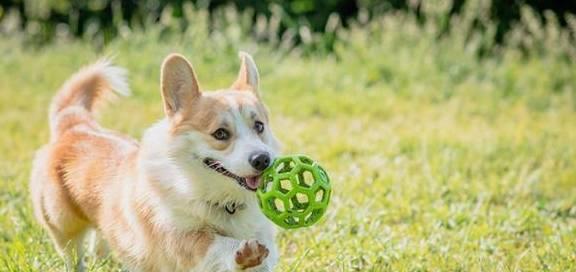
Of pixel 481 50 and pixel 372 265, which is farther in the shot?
pixel 481 50

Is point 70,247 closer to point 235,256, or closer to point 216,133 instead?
point 216,133

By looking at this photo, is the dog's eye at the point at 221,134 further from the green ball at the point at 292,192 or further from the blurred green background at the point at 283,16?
the blurred green background at the point at 283,16

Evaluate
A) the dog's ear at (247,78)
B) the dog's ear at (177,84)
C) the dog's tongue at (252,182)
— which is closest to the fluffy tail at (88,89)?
the dog's ear at (247,78)

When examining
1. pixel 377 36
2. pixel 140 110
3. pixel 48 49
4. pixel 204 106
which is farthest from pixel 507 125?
pixel 48 49

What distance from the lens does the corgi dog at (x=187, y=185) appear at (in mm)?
3709

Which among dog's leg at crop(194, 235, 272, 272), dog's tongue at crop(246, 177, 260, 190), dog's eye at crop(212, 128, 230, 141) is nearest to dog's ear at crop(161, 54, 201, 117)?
dog's eye at crop(212, 128, 230, 141)

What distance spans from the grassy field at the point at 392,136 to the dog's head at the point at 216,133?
0.62m

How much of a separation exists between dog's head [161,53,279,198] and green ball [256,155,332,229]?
0.05 m

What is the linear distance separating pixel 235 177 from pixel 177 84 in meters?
0.51

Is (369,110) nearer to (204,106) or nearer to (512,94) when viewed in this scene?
(512,94)

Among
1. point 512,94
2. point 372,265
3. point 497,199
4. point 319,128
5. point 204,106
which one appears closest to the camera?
point 204,106

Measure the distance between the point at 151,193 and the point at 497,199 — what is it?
2.44 meters

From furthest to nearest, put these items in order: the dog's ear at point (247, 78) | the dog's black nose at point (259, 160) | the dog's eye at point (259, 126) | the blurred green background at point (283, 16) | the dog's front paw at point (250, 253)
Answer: the blurred green background at point (283, 16) < the dog's ear at point (247, 78) < the dog's eye at point (259, 126) < the dog's black nose at point (259, 160) < the dog's front paw at point (250, 253)

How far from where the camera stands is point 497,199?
5.57 metres
